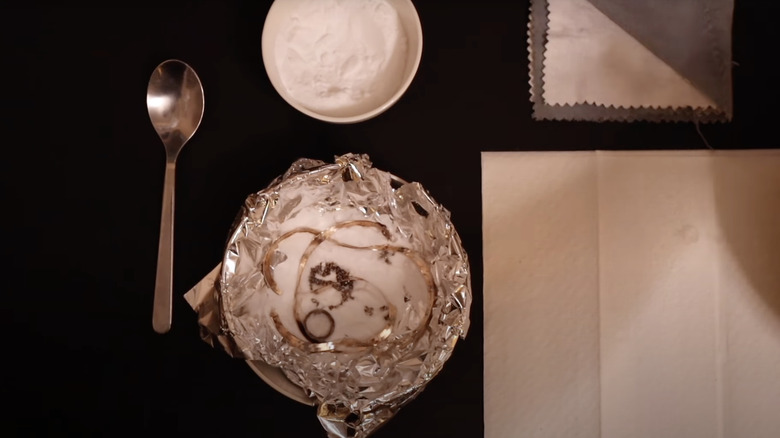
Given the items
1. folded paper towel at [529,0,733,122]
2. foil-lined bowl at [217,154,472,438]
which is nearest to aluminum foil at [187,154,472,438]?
foil-lined bowl at [217,154,472,438]

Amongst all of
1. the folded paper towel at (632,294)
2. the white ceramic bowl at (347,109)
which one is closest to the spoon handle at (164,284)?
the white ceramic bowl at (347,109)

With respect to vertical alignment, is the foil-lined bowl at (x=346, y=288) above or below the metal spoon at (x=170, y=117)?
below

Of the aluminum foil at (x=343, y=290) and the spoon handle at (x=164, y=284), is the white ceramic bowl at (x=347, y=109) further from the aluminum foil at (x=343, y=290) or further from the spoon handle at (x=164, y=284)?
the spoon handle at (x=164, y=284)

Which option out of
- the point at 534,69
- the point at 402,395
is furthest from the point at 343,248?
the point at 534,69

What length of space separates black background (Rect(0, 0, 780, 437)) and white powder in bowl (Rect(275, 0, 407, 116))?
3 cm

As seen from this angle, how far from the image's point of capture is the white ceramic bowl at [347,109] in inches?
18.5

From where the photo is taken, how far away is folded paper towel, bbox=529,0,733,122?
0.52m

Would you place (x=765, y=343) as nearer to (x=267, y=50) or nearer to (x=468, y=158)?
(x=468, y=158)

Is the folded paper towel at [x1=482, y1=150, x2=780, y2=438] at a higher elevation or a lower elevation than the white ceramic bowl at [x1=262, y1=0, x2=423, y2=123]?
lower

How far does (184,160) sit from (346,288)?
20 centimetres

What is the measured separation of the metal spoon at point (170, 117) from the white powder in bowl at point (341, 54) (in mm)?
96

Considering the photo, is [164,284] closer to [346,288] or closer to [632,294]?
[346,288]

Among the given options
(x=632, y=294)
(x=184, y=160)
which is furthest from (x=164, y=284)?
(x=632, y=294)

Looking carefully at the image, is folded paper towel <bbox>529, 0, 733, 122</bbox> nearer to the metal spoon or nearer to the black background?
the black background
